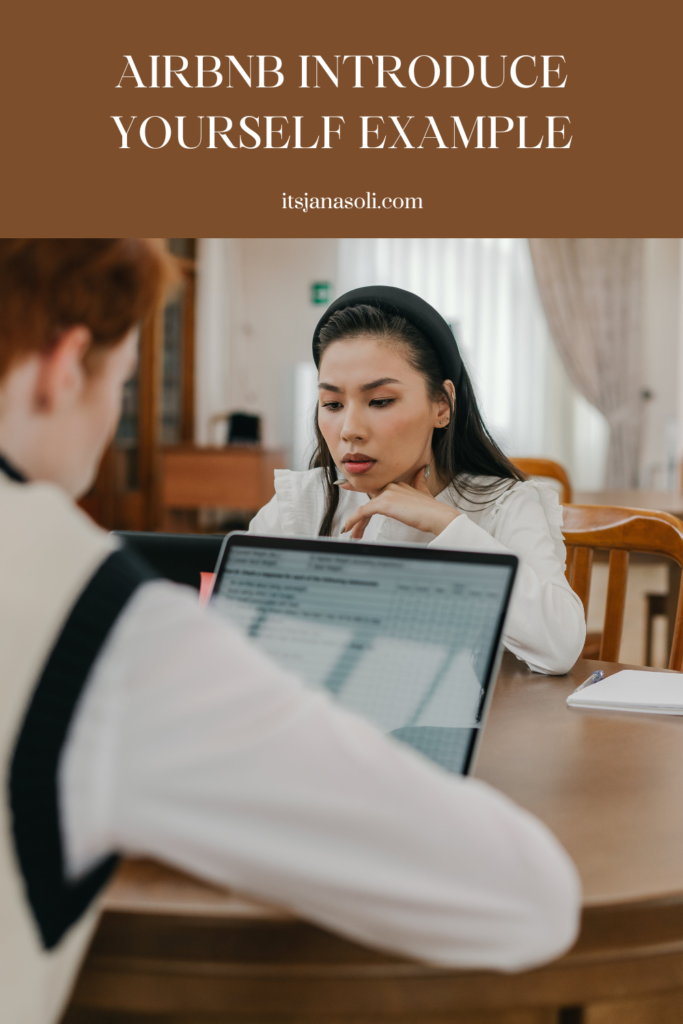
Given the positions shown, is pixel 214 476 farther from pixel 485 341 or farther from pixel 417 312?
pixel 417 312

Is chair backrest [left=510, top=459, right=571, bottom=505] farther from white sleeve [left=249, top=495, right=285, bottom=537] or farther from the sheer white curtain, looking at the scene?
the sheer white curtain

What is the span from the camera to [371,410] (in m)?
1.26

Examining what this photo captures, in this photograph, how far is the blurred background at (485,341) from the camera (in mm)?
6309

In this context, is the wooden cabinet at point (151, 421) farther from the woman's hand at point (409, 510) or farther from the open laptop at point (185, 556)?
the open laptop at point (185, 556)

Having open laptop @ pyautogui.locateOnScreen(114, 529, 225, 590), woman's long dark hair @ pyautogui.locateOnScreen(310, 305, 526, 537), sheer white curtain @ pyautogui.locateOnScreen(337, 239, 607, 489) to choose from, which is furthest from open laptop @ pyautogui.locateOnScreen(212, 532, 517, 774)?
sheer white curtain @ pyautogui.locateOnScreen(337, 239, 607, 489)

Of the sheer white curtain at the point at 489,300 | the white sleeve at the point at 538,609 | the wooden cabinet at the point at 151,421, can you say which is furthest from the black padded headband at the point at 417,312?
the sheer white curtain at the point at 489,300

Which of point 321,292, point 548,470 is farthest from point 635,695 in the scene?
point 321,292

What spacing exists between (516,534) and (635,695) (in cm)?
35

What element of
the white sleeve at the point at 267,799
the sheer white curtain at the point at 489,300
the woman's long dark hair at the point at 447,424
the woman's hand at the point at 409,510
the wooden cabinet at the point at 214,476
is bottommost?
the wooden cabinet at the point at 214,476

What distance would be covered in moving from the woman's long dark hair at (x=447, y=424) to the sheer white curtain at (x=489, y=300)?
5.08 m

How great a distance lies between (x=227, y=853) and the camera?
0.41m
